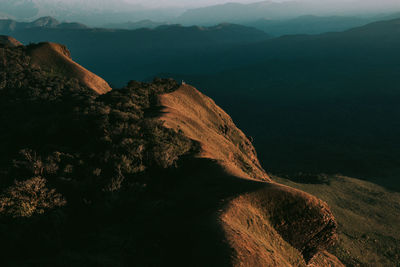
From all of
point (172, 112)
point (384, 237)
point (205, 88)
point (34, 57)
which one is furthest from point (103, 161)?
point (205, 88)

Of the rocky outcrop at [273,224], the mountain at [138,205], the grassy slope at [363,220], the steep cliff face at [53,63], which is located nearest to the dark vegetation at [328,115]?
the grassy slope at [363,220]

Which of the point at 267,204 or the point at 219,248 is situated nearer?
the point at 219,248

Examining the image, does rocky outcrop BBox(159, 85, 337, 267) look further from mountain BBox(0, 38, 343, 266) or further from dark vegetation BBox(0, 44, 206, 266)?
dark vegetation BBox(0, 44, 206, 266)

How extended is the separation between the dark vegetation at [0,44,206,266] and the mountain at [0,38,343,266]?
6cm

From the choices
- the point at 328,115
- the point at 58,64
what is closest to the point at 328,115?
the point at 328,115

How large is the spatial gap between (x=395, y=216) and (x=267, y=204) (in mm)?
31635

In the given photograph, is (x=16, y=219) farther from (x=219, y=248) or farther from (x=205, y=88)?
(x=205, y=88)

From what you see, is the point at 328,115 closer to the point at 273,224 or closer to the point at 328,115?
the point at 328,115

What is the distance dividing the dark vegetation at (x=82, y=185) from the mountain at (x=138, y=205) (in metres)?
0.06

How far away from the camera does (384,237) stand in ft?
90.1

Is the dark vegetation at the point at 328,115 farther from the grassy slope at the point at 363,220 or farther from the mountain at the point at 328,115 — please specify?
the grassy slope at the point at 363,220

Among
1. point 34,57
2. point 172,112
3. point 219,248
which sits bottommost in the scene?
point 219,248

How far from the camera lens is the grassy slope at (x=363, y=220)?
23.8 meters

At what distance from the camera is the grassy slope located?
78.1ft
